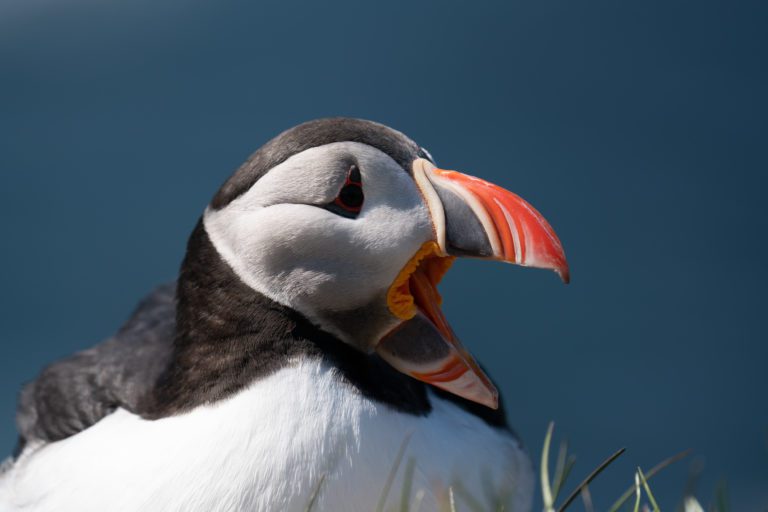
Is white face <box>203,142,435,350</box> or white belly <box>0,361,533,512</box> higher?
white face <box>203,142,435,350</box>

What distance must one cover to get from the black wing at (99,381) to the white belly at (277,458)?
0.85 feet

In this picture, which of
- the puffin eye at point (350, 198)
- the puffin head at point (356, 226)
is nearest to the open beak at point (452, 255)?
the puffin head at point (356, 226)

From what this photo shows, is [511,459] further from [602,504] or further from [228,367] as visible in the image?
[602,504]

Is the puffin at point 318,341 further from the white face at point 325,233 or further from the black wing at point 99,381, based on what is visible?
the black wing at point 99,381

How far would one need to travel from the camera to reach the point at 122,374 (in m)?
2.46

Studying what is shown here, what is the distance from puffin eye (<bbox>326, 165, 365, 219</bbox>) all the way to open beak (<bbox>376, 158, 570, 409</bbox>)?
108 millimetres

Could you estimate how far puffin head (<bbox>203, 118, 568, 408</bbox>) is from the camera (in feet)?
6.31

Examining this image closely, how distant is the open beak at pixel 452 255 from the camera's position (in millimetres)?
1863

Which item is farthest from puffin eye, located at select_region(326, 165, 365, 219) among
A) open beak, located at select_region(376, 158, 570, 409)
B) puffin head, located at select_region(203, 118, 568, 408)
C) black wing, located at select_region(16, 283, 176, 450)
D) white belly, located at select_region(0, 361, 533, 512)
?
black wing, located at select_region(16, 283, 176, 450)

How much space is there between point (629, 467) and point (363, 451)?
302 cm

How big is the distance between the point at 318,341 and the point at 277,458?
0.23 m

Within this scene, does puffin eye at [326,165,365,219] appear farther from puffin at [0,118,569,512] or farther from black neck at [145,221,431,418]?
black neck at [145,221,431,418]

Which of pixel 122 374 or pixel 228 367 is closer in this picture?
pixel 228 367

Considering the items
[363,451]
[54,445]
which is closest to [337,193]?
[363,451]
